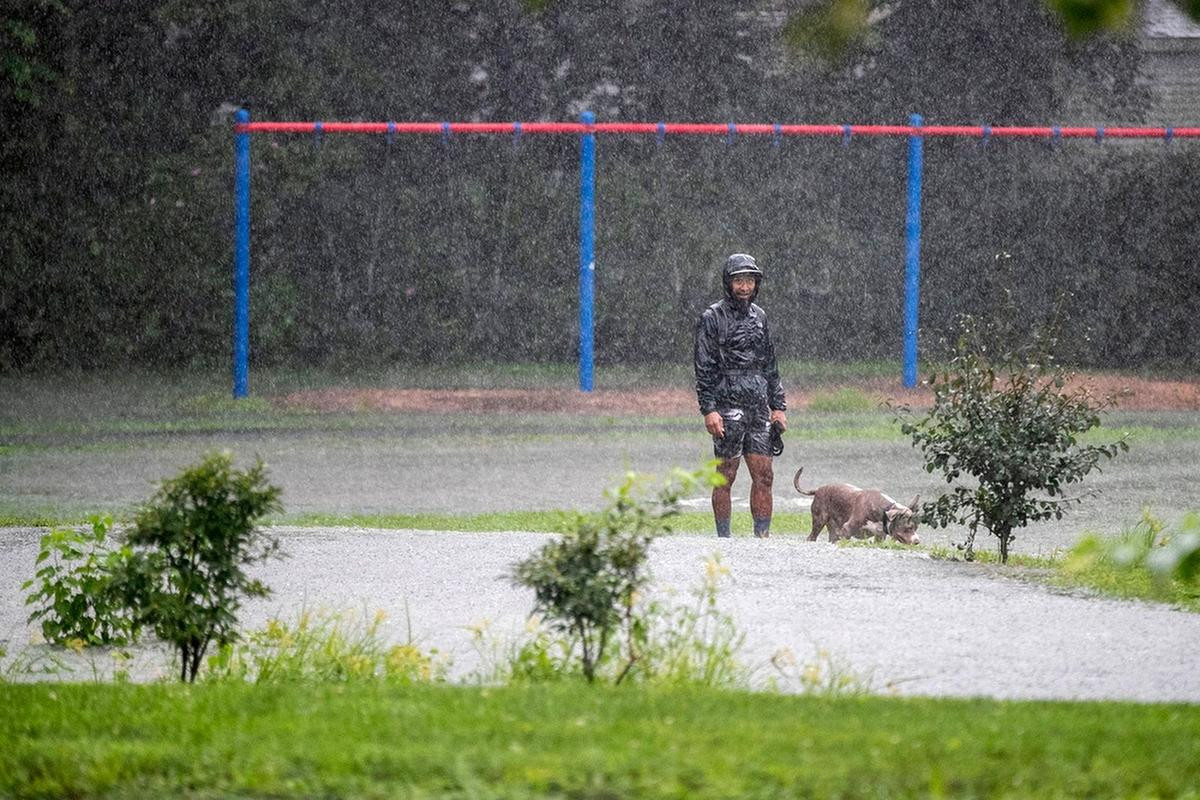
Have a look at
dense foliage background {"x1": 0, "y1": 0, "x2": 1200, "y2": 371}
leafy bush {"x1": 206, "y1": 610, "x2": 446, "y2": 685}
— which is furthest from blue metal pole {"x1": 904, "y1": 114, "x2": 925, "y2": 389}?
leafy bush {"x1": 206, "y1": 610, "x2": 446, "y2": 685}

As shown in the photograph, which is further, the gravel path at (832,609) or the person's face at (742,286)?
the person's face at (742,286)

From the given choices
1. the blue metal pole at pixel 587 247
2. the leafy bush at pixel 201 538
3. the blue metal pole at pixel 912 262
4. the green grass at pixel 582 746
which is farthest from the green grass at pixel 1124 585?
the blue metal pole at pixel 912 262

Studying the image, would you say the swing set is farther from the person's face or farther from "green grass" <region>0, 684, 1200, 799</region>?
"green grass" <region>0, 684, 1200, 799</region>

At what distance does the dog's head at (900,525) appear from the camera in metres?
10.2

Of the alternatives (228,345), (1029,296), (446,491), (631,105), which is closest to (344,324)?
(228,345)

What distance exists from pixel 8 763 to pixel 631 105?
65.6 ft

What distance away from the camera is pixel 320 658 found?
665cm

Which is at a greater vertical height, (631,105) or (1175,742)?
(631,105)

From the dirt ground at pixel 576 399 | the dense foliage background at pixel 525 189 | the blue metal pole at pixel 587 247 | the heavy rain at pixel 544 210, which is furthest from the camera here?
the dense foliage background at pixel 525 189

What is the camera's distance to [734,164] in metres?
23.9

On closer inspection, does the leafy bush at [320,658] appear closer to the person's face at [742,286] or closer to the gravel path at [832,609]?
the gravel path at [832,609]

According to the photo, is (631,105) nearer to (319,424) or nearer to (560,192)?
(560,192)

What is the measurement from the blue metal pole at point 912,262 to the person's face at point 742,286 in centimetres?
986

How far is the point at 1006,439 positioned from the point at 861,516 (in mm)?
1359
